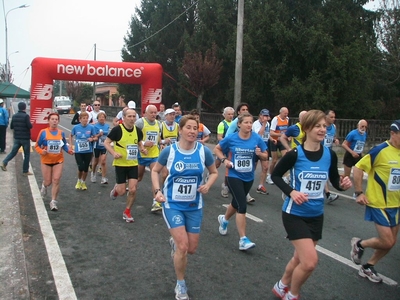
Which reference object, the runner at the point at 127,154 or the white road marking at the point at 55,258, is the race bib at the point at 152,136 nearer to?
the runner at the point at 127,154

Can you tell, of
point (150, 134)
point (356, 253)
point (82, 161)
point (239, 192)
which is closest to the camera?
point (356, 253)

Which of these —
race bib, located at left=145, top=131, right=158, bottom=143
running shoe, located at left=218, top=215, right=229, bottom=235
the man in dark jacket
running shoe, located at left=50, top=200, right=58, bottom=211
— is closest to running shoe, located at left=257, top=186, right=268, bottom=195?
race bib, located at left=145, top=131, right=158, bottom=143

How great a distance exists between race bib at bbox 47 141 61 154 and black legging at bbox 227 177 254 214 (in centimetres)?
343

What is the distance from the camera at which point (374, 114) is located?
2039 centimetres

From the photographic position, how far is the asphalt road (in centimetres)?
431

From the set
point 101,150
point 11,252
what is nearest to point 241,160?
point 11,252

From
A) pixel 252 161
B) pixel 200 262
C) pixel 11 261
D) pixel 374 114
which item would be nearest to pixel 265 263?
pixel 200 262

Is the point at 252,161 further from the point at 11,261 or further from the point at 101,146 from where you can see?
the point at 101,146

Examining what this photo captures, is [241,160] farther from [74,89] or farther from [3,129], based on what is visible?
[74,89]

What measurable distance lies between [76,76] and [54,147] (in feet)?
30.8

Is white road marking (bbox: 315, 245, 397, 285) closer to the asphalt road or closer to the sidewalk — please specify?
the asphalt road

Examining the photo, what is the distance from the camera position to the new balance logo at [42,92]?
15625 mm

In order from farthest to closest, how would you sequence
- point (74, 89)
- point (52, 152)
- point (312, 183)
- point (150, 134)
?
1. point (74, 89)
2. point (150, 134)
3. point (52, 152)
4. point (312, 183)

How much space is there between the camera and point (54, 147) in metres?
7.51
